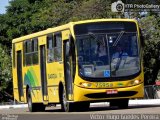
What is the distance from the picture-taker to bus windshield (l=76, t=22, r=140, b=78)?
22.2 metres

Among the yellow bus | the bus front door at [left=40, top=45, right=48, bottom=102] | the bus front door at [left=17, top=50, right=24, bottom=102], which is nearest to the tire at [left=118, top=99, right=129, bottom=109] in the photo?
the yellow bus

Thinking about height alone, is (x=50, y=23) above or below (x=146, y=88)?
above

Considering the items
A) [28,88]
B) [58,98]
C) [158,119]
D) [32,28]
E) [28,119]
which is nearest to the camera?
[158,119]

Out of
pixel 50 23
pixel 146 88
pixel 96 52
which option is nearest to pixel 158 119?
pixel 96 52

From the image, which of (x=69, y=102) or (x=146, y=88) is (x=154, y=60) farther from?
(x=69, y=102)

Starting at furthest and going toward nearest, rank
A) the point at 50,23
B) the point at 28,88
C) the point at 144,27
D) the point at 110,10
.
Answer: the point at 50,23, the point at 110,10, the point at 144,27, the point at 28,88

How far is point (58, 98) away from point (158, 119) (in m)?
8.67

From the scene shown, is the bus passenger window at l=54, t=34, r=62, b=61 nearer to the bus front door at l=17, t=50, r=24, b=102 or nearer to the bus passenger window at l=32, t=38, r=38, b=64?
the bus passenger window at l=32, t=38, r=38, b=64

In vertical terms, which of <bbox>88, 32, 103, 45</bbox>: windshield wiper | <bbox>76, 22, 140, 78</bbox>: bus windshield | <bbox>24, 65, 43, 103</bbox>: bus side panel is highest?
<bbox>88, 32, 103, 45</bbox>: windshield wiper

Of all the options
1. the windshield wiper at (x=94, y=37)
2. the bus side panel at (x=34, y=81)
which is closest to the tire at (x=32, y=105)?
the bus side panel at (x=34, y=81)

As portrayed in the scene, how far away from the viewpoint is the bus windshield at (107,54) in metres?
22.2

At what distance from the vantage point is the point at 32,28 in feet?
188

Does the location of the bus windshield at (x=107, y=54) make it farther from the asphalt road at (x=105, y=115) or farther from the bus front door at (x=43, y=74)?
the bus front door at (x=43, y=74)

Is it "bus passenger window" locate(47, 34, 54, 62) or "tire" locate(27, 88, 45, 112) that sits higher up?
"bus passenger window" locate(47, 34, 54, 62)
